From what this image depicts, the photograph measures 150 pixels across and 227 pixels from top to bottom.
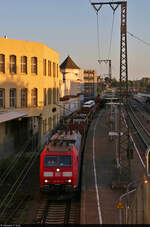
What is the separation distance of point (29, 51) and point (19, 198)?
1486cm

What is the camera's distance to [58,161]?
Answer: 15.8 metres

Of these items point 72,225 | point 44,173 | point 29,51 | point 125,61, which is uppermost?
point 29,51

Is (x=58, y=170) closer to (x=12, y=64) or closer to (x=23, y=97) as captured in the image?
(x=23, y=97)

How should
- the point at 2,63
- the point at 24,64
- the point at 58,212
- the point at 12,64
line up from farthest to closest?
the point at 24,64 → the point at 12,64 → the point at 2,63 → the point at 58,212

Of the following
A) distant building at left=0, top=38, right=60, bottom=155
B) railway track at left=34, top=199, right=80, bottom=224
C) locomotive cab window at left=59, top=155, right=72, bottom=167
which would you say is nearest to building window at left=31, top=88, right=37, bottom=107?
distant building at left=0, top=38, right=60, bottom=155

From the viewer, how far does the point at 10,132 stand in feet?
87.5

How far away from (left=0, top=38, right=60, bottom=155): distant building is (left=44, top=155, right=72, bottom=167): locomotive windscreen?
7.55 m

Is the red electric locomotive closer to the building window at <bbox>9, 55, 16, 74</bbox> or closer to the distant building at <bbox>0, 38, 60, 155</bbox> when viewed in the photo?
the distant building at <bbox>0, 38, 60, 155</bbox>

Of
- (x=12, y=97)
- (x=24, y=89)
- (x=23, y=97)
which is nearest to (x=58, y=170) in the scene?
(x=12, y=97)

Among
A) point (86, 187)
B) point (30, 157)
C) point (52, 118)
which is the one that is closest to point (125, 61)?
point (86, 187)

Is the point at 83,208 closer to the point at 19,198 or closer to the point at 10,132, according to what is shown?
the point at 19,198

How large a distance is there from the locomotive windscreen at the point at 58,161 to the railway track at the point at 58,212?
92.5 inches

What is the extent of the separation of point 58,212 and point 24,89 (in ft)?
49.2

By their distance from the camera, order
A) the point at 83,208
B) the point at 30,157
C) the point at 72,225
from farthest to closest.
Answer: the point at 30,157 → the point at 83,208 → the point at 72,225
